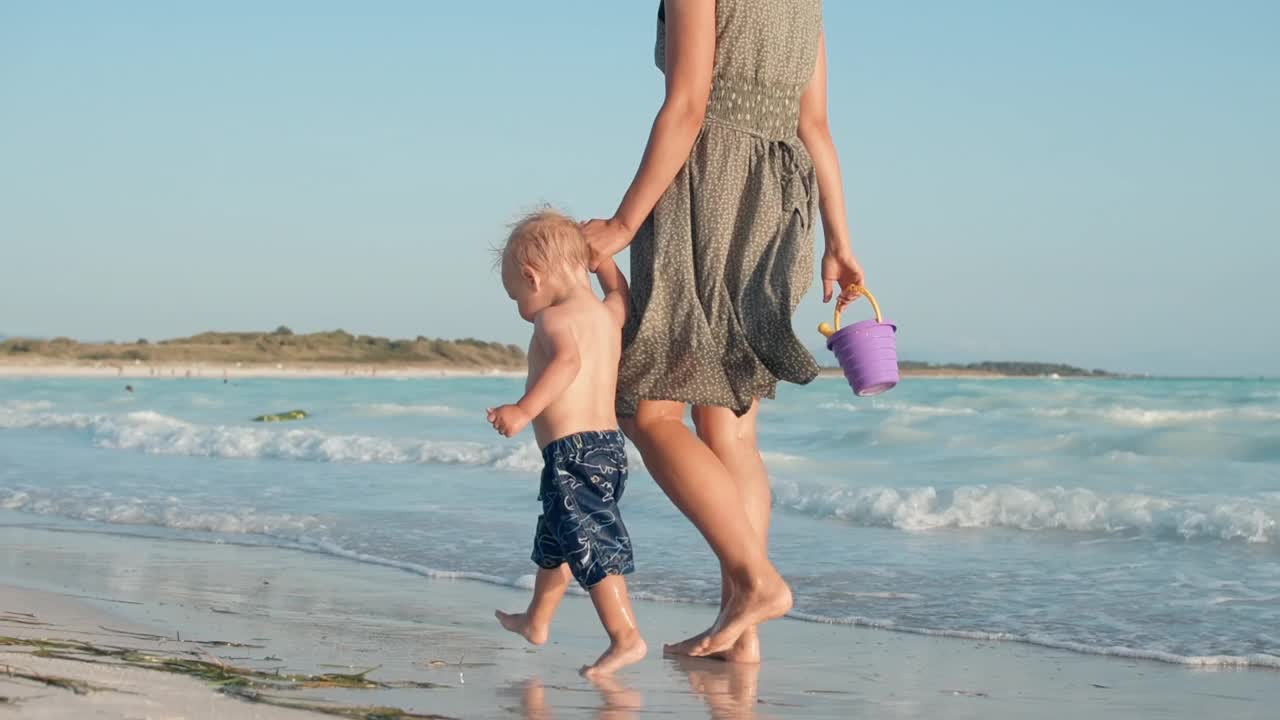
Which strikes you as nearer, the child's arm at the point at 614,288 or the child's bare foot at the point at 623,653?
the child's bare foot at the point at 623,653

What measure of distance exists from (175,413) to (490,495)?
55.3 feet

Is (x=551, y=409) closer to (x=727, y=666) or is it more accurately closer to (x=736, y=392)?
(x=736, y=392)

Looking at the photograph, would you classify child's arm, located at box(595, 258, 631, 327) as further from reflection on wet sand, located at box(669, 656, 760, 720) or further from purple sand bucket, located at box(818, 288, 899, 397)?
reflection on wet sand, located at box(669, 656, 760, 720)

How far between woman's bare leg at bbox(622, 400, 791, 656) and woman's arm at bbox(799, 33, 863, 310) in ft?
2.04

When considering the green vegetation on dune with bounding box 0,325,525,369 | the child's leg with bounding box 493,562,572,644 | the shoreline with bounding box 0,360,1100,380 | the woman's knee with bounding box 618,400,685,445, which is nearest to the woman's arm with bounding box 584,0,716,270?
the woman's knee with bounding box 618,400,685,445

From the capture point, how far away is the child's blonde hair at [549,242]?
9.59ft

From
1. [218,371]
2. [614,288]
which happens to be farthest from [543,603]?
[218,371]

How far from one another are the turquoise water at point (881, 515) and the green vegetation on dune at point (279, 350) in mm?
53630

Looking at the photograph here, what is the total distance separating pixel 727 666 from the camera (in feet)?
10.7

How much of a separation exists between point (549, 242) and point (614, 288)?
8.9 inches

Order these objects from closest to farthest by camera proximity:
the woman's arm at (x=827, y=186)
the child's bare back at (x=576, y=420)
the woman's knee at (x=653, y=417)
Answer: the child's bare back at (x=576, y=420) < the woman's knee at (x=653, y=417) < the woman's arm at (x=827, y=186)

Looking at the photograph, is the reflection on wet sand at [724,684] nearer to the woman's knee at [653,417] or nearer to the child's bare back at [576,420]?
the child's bare back at [576,420]

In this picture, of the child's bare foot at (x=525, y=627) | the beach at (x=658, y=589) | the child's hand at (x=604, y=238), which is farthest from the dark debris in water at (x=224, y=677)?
the child's hand at (x=604, y=238)

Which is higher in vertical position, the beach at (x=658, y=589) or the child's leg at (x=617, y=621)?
the child's leg at (x=617, y=621)
